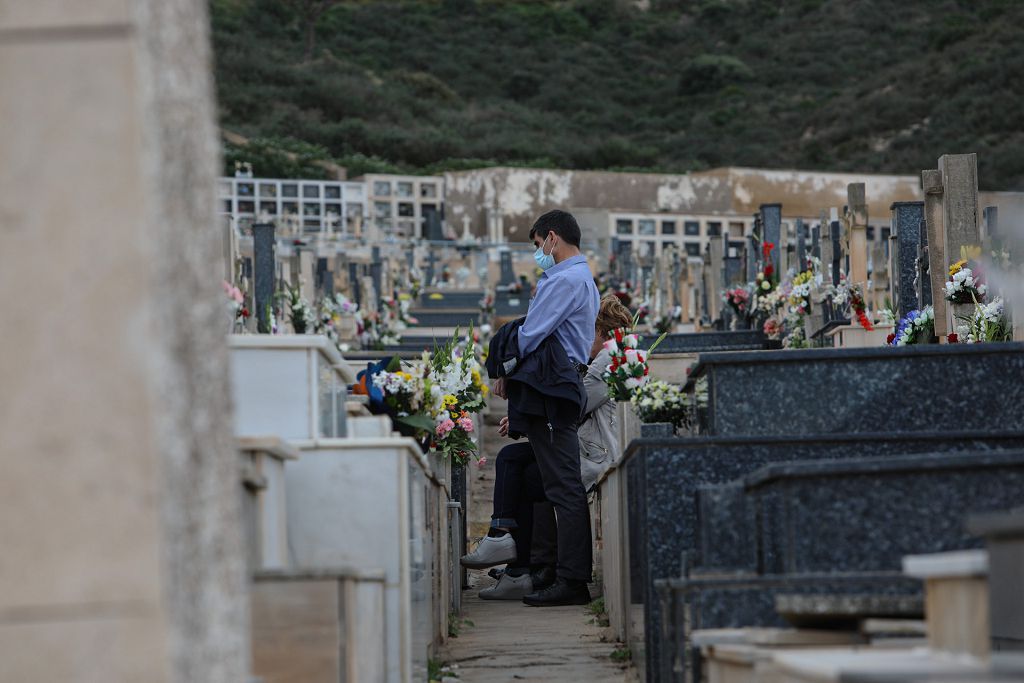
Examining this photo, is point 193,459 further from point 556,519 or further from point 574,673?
point 556,519

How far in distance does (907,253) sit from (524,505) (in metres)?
3.71

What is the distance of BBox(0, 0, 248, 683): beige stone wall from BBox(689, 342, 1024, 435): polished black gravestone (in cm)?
287

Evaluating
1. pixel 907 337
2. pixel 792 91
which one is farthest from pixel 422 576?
pixel 792 91

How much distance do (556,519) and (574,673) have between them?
51.5 inches

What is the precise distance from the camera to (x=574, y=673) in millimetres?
4891

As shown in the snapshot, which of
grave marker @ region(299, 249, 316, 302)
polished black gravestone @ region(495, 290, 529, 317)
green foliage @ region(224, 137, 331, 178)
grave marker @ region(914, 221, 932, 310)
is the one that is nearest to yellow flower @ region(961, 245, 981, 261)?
grave marker @ region(914, 221, 932, 310)

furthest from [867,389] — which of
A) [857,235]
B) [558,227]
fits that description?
[857,235]

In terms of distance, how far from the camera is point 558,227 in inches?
241

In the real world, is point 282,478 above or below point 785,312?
below

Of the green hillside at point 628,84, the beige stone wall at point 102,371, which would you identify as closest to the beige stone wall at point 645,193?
the green hillside at point 628,84

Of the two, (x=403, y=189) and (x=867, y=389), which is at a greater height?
(x=403, y=189)

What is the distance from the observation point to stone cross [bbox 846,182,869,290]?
12.9 meters

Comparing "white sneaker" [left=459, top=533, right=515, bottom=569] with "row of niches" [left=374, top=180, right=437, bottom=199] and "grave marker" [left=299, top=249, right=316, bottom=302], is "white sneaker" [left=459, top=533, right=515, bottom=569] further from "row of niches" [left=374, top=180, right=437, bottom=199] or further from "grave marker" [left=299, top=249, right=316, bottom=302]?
"row of niches" [left=374, top=180, right=437, bottom=199]

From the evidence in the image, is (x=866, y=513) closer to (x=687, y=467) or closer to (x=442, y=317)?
(x=687, y=467)
